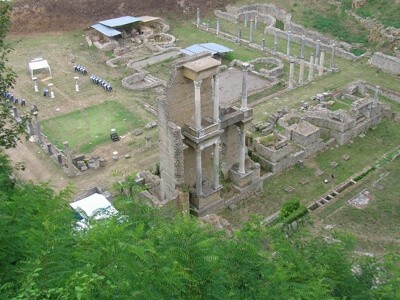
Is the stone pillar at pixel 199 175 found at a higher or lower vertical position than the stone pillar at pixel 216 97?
lower

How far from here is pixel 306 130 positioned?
29.8 m

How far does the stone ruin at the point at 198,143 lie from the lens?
23219mm

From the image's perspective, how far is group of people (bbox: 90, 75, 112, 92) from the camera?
38.6 m

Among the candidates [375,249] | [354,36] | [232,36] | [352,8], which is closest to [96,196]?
[375,249]

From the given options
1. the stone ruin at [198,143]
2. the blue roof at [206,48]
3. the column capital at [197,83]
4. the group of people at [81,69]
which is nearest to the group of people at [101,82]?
the group of people at [81,69]

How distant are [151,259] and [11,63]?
37.7 m

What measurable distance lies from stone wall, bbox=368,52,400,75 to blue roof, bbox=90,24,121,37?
853 inches

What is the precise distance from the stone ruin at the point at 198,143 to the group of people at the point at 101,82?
13.5m

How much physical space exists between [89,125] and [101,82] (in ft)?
20.0

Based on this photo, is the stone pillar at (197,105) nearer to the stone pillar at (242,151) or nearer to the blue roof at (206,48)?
the stone pillar at (242,151)

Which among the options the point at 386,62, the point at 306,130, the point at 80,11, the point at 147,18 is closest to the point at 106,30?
the point at 147,18

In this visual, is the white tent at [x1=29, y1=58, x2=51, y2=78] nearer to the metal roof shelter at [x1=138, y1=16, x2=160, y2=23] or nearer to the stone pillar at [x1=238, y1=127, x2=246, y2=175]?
the metal roof shelter at [x1=138, y1=16, x2=160, y2=23]

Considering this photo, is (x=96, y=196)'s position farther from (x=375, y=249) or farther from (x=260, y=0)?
(x=260, y=0)

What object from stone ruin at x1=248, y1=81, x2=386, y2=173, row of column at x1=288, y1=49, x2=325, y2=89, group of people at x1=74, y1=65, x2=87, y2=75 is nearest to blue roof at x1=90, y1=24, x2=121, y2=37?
group of people at x1=74, y1=65, x2=87, y2=75
